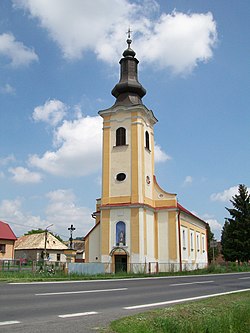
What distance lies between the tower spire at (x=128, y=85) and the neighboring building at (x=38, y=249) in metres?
34.5

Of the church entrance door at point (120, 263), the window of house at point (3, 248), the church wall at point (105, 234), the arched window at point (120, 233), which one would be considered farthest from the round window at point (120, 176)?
the window of house at point (3, 248)

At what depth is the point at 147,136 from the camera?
3809 centimetres

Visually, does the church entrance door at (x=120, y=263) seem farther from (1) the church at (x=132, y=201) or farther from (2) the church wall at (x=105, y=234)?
(2) the church wall at (x=105, y=234)

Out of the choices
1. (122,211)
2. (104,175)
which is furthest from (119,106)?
(122,211)

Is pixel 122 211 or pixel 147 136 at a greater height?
pixel 147 136

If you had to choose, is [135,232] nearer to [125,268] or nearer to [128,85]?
[125,268]

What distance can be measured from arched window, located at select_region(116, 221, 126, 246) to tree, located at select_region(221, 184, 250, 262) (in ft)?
89.5

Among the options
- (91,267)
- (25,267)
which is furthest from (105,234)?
(25,267)

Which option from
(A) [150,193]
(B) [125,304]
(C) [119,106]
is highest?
(C) [119,106]

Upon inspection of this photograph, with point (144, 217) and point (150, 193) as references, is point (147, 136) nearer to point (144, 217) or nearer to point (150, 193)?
point (150, 193)

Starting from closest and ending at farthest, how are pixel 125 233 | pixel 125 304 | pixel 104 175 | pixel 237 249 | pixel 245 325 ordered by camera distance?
1. pixel 245 325
2. pixel 125 304
3. pixel 125 233
4. pixel 104 175
5. pixel 237 249

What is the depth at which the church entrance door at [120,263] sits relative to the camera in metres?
33.8

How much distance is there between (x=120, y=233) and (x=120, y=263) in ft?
8.36

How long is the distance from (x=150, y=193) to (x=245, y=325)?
29598 mm
